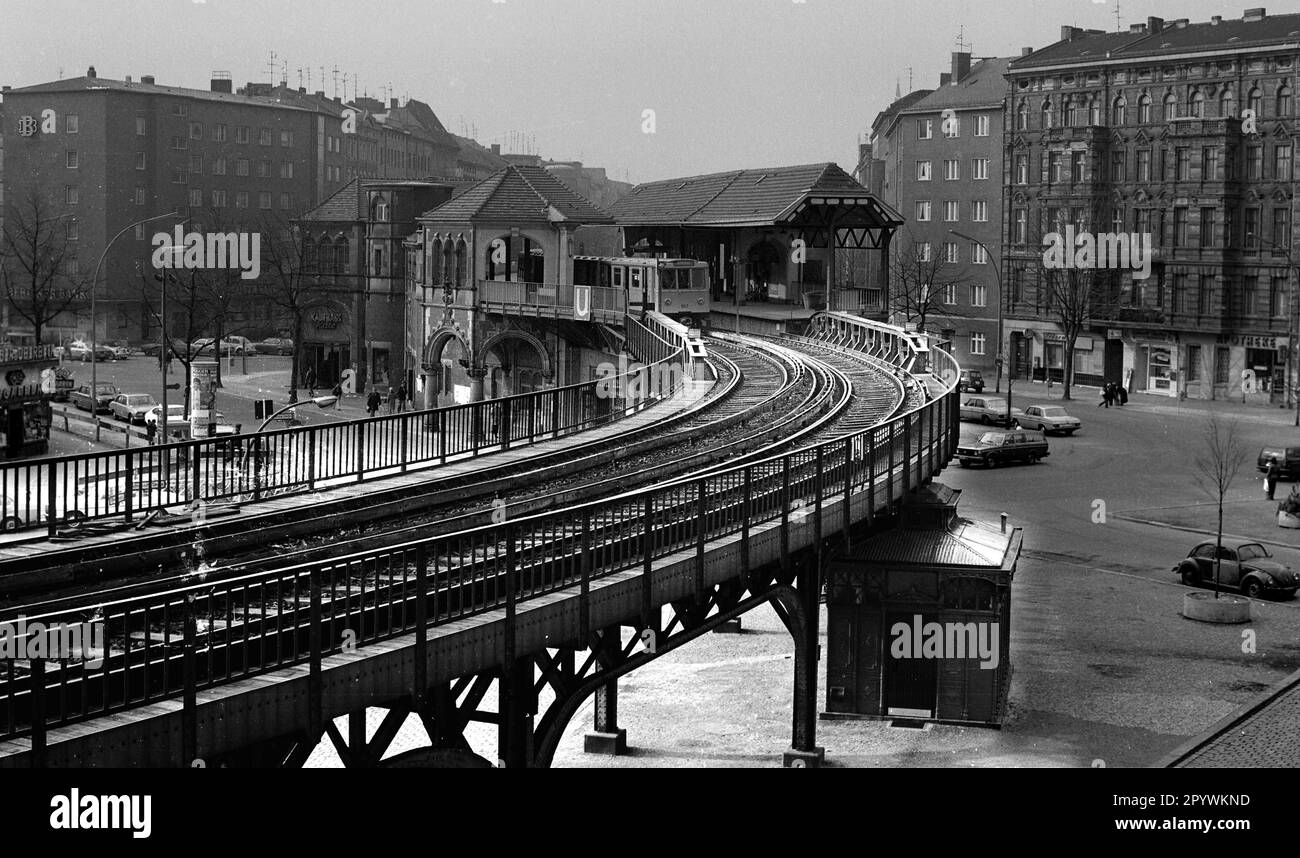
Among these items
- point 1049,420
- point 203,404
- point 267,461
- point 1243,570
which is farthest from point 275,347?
point 267,461

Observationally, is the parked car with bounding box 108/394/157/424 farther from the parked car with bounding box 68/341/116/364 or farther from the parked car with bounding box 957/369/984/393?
the parked car with bounding box 957/369/984/393

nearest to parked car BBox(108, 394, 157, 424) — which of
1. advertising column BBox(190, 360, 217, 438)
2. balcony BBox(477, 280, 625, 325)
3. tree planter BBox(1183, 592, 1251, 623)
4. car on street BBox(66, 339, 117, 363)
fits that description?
advertising column BBox(190, 360, 217, 438)

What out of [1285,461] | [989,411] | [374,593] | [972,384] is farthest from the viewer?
[972,384]

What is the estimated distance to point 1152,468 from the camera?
49750 millimetres

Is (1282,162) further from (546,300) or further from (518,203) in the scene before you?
(518,203)

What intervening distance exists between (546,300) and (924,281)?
25.0 meters

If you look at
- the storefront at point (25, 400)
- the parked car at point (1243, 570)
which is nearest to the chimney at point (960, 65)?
the storefront at point (25, 400)

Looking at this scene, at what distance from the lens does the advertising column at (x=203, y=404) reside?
133 feet

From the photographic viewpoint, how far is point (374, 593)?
44.0ft

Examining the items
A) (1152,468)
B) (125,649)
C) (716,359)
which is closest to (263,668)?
(125,649)

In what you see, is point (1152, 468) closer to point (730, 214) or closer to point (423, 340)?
point (730, 214)

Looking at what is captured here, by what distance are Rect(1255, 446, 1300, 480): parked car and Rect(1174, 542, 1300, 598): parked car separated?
11.9m

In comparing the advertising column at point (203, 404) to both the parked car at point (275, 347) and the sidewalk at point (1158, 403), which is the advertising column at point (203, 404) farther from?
the parked car at point (275, 347)
